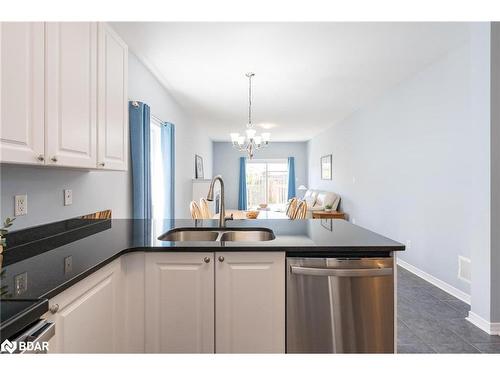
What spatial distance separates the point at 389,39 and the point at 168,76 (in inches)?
105

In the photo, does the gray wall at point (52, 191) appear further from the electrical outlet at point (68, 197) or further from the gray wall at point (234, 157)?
the gray wall at point (234, 157)

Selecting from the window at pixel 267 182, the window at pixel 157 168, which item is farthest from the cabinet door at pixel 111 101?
the window at pixel 267 182

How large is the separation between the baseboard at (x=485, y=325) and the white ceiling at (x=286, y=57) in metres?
2.52

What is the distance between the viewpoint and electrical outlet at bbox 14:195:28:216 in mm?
1574

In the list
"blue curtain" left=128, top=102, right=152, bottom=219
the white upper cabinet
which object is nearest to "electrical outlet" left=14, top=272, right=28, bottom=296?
the white upper cabinet

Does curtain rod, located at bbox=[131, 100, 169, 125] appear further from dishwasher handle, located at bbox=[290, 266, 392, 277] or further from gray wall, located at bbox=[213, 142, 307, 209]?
gray wall, located at bbox=[213, 142, 307, 209]

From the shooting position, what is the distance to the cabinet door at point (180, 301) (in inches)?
57.2

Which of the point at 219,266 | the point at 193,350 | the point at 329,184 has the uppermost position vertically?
the point at 329,184
